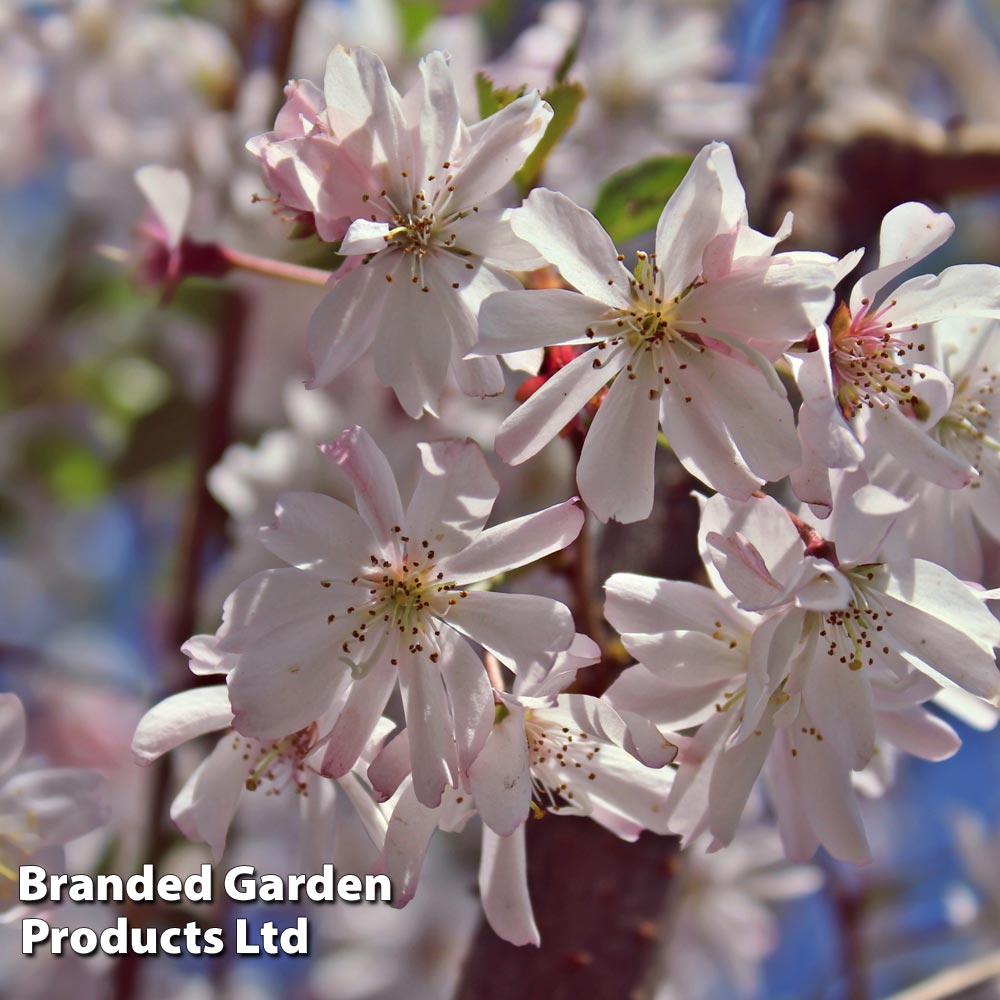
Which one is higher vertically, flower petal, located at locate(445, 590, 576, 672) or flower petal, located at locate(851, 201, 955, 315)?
flower petal, located at locate(851, 201, 955, 315)

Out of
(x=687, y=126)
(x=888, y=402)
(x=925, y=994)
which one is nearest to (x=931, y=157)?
(x=687, y=126)

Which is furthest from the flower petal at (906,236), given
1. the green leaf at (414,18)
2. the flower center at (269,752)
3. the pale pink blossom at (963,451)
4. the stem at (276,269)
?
the green leaf at (414,18)

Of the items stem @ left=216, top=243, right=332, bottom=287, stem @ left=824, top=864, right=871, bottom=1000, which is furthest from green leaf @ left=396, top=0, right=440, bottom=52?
stem @ left=824, top=864, right=871, bottom=1000

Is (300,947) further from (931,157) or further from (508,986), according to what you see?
(931,157)

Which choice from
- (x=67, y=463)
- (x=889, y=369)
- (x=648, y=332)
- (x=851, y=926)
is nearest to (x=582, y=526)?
(x=648, y=332)

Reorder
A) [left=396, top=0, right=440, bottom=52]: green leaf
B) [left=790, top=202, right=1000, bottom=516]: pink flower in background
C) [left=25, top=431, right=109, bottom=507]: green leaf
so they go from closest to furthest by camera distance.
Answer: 1. [left=790, top=202, right=1000, bottom=516]: pink flower in background
2. [left=396, top=0, right=440, bottom=52]: green leaf
3. [left=25, top=431, right=109, bottom=507]: green leaf

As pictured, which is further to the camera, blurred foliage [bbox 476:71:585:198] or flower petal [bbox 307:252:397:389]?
blurred foliage [bbox 476:71:585:198]

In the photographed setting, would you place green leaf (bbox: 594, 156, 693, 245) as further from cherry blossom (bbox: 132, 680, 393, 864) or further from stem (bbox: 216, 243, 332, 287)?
cherry blossom (bbox: 132, 680, 393, 864)

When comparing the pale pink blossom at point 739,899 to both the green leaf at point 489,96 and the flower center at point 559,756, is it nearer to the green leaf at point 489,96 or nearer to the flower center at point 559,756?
the flower center at point 559,756
